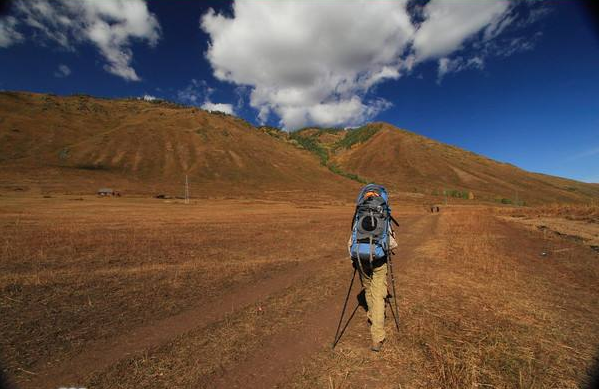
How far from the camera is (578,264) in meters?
11.1

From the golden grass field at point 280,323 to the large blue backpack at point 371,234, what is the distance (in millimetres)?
1627

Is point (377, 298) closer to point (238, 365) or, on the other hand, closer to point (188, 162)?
point (238, 365)

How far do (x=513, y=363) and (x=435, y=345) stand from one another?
1141mm

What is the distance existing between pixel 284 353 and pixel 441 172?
149051 millimetres

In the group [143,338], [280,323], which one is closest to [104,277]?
[143,338]

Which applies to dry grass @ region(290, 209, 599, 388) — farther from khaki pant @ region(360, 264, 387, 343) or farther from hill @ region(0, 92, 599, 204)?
hill @ region(0, 92, 599, 204)

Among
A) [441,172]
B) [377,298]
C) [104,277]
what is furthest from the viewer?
[441,172]

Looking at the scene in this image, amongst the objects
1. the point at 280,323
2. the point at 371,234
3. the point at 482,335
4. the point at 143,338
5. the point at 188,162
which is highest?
the point at 188,162

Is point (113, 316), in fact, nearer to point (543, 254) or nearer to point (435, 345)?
point (435, 345)

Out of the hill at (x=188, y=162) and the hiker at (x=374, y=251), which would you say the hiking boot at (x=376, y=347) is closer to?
the hiker at (x=374, y=251)

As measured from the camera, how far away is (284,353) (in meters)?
4.95

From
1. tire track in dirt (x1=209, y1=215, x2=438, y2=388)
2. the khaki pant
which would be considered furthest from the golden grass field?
the khaki pant

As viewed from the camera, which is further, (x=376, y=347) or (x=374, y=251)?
(x=374, y=251)

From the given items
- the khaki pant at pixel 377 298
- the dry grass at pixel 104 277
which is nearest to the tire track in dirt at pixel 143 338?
the dry grass at pixel 104 277
